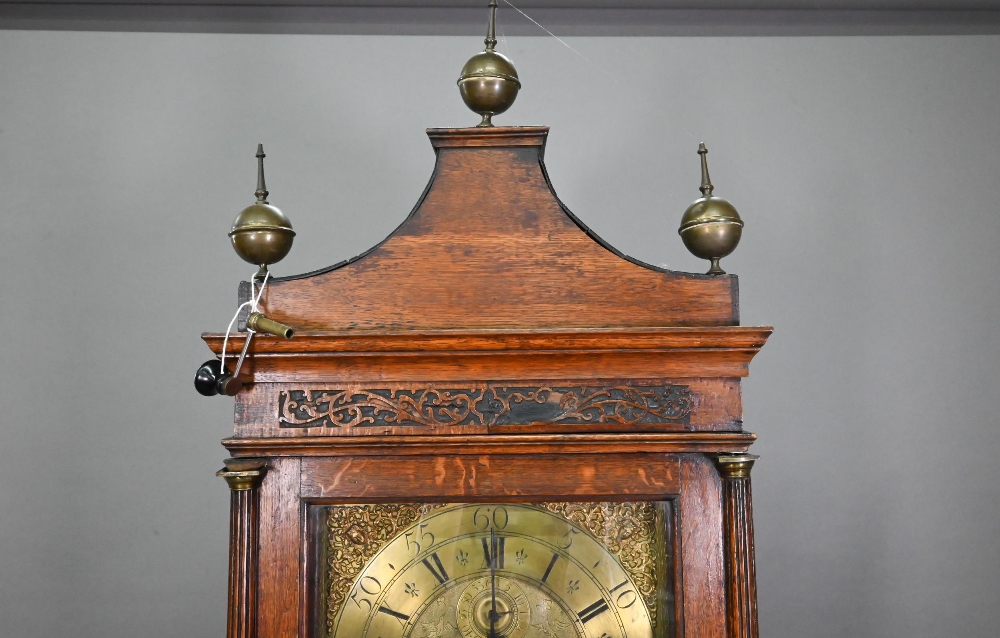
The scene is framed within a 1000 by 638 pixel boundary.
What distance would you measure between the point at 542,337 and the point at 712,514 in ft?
1.13

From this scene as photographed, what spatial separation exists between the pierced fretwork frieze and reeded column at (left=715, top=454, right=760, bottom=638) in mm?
103

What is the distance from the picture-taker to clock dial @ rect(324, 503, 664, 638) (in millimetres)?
1314

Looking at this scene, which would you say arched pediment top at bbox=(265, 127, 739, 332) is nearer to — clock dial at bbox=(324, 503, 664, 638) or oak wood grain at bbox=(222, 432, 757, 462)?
oak wood grain at bbox=(222, 432, 757, 462)

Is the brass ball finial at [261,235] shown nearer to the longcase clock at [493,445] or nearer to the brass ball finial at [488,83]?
the longcase clock at [493,445]

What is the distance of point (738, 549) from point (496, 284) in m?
0.50

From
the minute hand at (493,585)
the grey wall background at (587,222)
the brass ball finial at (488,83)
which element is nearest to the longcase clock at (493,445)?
the minute hand at (493,585)

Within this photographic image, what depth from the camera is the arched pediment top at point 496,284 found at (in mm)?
1336

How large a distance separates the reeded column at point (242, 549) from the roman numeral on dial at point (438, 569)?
0.24m

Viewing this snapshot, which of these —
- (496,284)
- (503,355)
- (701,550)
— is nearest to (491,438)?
(503,355)

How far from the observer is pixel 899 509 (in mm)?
2197

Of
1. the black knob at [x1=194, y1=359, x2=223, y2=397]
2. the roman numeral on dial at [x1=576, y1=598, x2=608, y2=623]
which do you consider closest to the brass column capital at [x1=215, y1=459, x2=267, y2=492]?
the black knob at [x1=194, y1=359, x2=223, y2=397]

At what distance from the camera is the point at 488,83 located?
1.39 meters

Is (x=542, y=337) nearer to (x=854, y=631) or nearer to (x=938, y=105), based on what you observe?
(x=854, y=631)

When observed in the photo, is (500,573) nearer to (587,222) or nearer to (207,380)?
(207,380)
